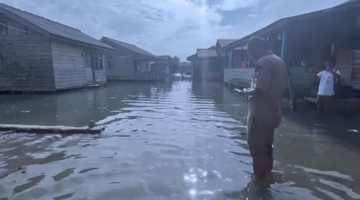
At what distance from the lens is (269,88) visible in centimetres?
258

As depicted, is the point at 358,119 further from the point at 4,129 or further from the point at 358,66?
the point at 4,129

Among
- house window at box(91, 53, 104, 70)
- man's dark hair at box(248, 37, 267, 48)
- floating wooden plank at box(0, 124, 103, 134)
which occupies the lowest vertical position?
floating wooden plank at box(0, 124, 103, 134)

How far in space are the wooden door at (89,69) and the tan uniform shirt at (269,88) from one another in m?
16.3

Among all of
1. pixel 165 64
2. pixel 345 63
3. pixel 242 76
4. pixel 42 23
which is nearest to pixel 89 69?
pixel 42 23

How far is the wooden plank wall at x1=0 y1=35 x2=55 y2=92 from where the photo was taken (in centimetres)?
1216

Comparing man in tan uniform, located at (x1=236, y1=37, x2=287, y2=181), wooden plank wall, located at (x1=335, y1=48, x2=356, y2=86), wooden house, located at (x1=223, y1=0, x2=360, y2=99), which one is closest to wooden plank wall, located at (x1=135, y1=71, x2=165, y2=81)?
wooden house, located at (x1=223, y1=0, x2=360, y2=99)

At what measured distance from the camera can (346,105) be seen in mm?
7895

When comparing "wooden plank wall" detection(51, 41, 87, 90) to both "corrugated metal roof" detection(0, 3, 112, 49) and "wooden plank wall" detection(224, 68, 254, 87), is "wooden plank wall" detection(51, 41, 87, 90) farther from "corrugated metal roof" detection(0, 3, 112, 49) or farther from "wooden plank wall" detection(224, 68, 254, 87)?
"wooden plank wall" detection(224, 68, 254, 87)

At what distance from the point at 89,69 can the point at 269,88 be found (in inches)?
668

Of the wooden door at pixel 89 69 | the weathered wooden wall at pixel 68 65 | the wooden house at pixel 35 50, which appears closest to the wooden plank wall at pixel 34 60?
the wooden house at pixel 35 50

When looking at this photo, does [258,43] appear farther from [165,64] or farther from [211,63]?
[165,64]

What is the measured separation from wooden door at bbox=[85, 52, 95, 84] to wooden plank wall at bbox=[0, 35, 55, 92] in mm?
4580

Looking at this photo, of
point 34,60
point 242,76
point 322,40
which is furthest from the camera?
point 242,76

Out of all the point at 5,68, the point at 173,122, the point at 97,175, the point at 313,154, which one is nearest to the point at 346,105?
the point at 313,154
